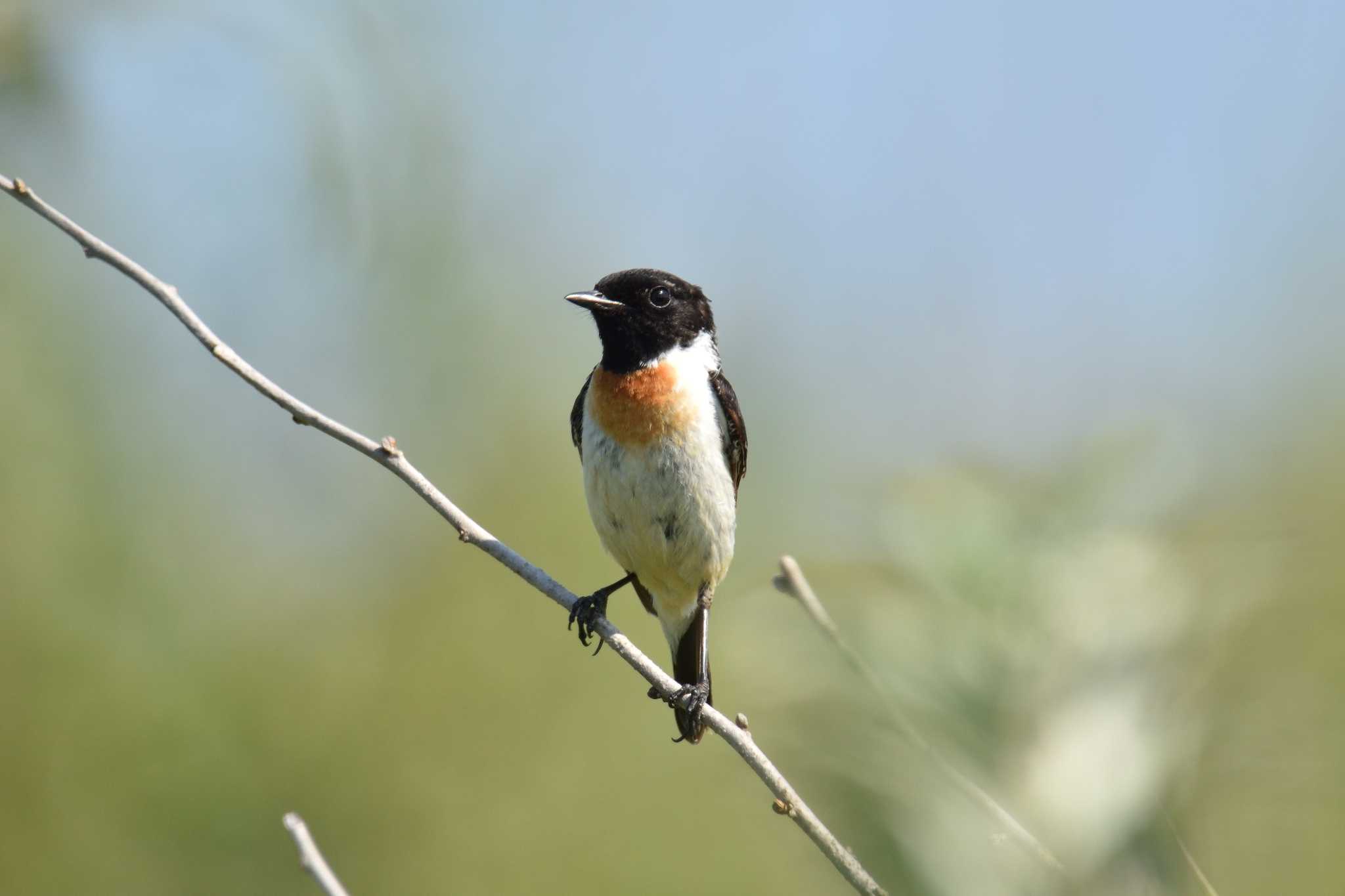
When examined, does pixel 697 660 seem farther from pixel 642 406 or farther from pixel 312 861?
pixel 312 861

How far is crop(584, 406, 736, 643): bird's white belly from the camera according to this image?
4855 mm

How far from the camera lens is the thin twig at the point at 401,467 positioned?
2930 millimetres

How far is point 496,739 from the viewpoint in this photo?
10.6 metres

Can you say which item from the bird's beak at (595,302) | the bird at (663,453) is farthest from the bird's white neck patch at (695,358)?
the bird's beak at (595,302)

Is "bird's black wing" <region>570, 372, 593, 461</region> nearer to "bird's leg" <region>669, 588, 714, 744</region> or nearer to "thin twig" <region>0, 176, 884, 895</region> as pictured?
"bird's leg" <region>669, 588, 714, 744</region>

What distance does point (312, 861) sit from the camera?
2381mm

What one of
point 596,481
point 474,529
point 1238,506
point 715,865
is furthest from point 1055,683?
point 715,865

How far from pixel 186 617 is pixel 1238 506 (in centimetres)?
829

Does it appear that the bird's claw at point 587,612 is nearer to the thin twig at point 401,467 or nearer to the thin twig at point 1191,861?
the thin twig at point 401,467

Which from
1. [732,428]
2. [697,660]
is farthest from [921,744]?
[697,660]

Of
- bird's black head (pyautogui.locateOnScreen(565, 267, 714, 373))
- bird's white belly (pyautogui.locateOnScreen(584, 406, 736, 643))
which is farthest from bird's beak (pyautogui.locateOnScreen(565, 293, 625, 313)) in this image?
bird's white belly (pyautogui.locateOnScreen(584, 406, 736, 643))

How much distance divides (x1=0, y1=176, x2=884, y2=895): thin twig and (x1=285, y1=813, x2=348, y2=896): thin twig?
0.91 meters

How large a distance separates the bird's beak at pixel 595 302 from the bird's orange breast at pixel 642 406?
0.34 m

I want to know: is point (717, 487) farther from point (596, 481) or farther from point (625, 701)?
point (625, 701)
